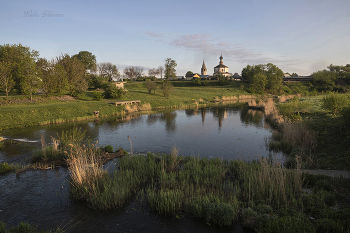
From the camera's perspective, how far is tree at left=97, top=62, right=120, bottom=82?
9450 cm

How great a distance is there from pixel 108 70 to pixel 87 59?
13611 mm

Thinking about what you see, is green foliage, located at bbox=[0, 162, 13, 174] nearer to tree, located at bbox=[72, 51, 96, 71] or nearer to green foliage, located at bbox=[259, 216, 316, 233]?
green foliage, located at bbox=[259, 216, 316, 233]

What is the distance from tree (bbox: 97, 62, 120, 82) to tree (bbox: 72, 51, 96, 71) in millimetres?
8781

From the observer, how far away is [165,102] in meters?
46.9

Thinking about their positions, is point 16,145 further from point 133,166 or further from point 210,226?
point 210,226

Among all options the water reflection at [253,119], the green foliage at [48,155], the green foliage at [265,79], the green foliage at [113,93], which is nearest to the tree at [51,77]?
the green foliage at [113,93]

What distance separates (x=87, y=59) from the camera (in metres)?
83.5

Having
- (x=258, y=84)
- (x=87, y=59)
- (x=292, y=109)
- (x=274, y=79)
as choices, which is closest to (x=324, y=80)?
(x=274, y=79)

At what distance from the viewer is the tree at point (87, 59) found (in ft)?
272

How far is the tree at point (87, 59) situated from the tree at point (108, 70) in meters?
8.78

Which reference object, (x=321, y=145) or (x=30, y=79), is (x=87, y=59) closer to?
(x=30, y=79)

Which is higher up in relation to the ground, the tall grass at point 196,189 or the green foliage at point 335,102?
the green foliage at point 335,102

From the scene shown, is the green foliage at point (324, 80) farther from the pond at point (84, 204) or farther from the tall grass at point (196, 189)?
the tall grass at point (196, 189)

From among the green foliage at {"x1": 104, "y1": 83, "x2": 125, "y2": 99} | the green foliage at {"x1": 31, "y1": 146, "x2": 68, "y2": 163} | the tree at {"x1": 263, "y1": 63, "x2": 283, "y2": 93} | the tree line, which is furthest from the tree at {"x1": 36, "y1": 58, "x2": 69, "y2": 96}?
the tree at {"x1": 263, "y1": 63, "x2": 283, "y2": 93}
